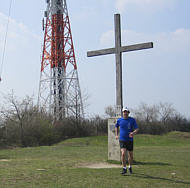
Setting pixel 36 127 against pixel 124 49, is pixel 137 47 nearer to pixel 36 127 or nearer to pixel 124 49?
pixel 124 49

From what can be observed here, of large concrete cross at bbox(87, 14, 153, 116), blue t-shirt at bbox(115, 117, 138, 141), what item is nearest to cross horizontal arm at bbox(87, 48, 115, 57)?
large concrete cross at bbox(87, 14, 153, 116)

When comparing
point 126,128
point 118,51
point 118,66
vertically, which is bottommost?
point 126,128

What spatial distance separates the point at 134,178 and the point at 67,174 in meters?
1.71

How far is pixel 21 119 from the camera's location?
102ft

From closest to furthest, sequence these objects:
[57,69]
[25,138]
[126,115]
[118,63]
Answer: [126,115] < [118,63] < [25,138] < [57,69]

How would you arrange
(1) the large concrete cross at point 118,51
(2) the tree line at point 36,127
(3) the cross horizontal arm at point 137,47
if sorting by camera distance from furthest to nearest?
(2) the tree line at point 36,127 → (1) the large concrete cross at point 118,51 → (3) the cross horizontal arm at point 137,47

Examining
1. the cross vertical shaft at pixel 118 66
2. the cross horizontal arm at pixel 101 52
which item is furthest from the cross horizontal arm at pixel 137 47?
the cross horizontal arm at pixel 101 52

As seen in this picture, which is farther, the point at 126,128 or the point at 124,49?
the point at 124,49

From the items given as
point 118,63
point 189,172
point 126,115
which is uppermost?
point 118,63

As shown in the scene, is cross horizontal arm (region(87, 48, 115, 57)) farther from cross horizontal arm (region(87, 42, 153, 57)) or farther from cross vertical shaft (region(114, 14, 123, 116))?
cross vertical shaft (region(114, 14, 123, 116))

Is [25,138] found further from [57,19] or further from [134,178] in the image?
[134,178]

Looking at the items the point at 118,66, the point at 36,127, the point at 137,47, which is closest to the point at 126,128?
the point at 118,66

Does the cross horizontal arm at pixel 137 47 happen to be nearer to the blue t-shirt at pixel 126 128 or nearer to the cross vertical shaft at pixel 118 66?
the cross vertical shaft at pixel 118 66

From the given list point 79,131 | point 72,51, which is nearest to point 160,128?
point 79,131
